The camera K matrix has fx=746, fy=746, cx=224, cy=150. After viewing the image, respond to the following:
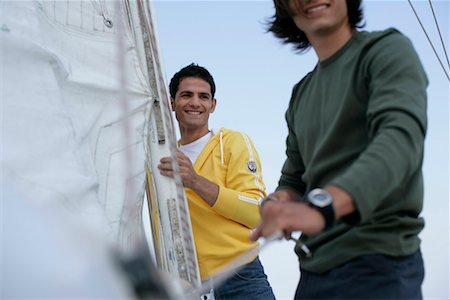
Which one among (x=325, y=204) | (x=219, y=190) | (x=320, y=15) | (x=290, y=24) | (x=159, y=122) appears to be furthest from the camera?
(x=219, y=190)

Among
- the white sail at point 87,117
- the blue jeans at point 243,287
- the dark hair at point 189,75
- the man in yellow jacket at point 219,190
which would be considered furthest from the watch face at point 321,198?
the dark hair at point 189,75

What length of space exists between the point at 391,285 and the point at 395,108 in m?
0.33

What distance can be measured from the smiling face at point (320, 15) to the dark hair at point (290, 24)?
0.20ft

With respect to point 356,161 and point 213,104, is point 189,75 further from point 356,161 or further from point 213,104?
point 356,161

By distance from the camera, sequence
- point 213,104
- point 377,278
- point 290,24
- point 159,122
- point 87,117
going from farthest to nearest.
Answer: point 213,104 < point 159,122 < point 87,117 < point 290,24 < point 377,278

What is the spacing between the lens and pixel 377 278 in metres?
1.39

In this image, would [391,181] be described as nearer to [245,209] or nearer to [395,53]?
[395,53]

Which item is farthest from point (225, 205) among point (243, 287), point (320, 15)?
point (320, 15)

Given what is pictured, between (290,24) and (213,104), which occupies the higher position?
(290,24)

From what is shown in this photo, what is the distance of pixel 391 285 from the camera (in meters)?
1.38

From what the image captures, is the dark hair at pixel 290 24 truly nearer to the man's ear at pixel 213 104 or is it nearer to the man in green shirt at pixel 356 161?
the man in green shirt at pixel 356 161

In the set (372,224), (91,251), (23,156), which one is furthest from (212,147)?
(91,251)

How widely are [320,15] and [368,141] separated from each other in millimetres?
295

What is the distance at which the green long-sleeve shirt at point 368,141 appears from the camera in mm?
1234
